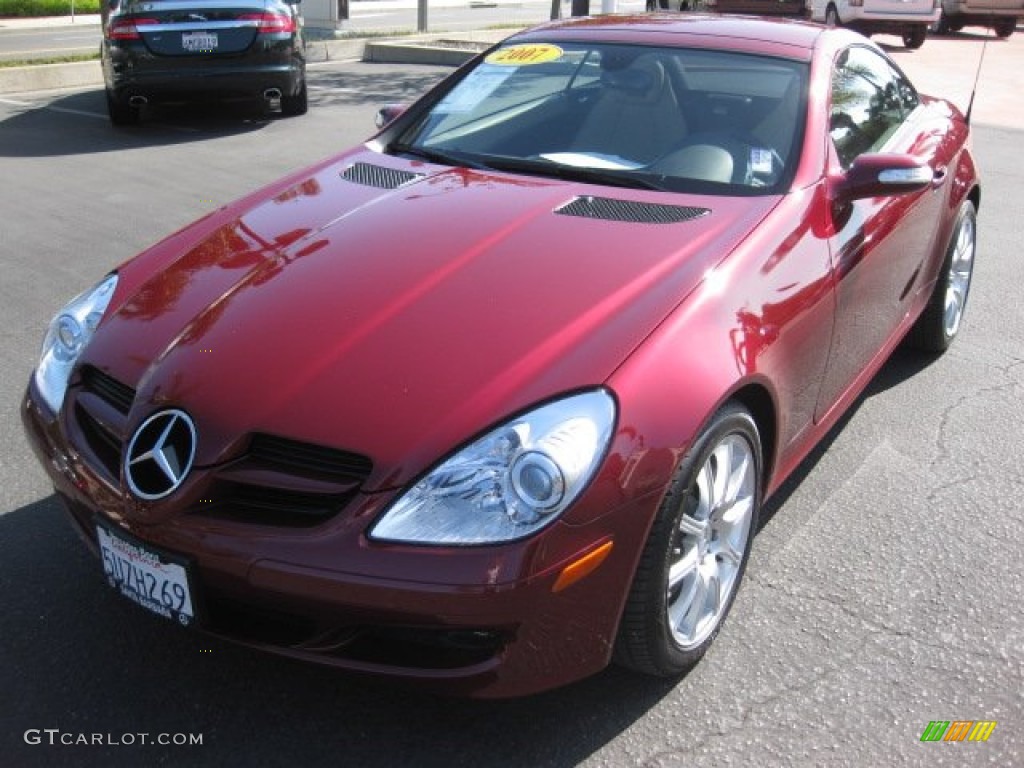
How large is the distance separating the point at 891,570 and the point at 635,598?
1.17m

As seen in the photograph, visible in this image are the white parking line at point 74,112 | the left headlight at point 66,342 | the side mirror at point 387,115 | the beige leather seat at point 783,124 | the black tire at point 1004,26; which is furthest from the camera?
the black tire at point 1004,26

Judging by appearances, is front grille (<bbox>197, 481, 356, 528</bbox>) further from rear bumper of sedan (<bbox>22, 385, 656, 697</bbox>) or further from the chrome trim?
the chrome trim

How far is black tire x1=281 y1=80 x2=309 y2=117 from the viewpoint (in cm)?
1037

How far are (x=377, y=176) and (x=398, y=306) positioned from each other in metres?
1.05

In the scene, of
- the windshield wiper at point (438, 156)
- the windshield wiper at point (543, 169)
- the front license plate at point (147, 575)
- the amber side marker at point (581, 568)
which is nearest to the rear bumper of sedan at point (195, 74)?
the windshield wiper at point (438, 156)

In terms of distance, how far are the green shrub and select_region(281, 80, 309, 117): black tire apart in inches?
781

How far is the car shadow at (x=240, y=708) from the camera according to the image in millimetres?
2434

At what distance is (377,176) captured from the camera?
3.58m

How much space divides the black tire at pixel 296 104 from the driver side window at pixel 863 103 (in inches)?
273

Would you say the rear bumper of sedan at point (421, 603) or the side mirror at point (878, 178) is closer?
the rear bumper of sedan at point (421, 603)

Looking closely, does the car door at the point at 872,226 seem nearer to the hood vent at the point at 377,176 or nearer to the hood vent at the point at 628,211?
the hood vent at the point at 628,211

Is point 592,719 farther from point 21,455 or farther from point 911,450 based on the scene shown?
point 21,455

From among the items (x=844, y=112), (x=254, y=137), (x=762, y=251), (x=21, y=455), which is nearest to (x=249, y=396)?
(x=762, y=251)

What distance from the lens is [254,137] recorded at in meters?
9.54
